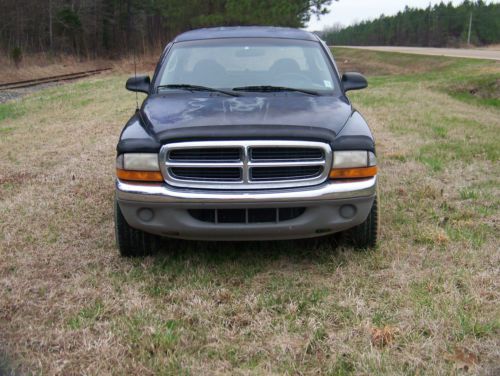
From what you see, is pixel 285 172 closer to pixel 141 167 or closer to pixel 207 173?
pixel 207 173

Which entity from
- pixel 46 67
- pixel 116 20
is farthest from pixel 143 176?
pixel 116 20

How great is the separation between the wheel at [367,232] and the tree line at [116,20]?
88.0 ft

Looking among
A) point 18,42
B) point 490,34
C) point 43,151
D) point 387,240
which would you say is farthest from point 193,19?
point 490,34

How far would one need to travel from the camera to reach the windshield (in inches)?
174

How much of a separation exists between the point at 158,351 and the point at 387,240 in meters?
2.09

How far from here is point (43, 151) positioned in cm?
767

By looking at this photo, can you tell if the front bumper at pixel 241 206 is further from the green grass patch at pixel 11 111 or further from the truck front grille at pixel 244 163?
the green grass patch at pixel 11 111

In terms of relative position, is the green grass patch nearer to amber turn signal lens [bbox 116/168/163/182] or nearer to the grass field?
the grass field

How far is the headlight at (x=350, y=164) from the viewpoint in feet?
10.9

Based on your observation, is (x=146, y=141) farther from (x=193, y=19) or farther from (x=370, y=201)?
(x=193, y=19)

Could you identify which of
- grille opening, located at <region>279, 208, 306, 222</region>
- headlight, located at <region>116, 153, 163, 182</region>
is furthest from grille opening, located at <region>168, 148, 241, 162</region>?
grille opening, located at <region>279, 208, 306, 222</region>

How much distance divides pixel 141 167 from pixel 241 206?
0.66 metres

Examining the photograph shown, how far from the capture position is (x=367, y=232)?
3756 millimetres

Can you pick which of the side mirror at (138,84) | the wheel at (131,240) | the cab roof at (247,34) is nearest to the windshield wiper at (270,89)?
the cab roof at (247,34)
